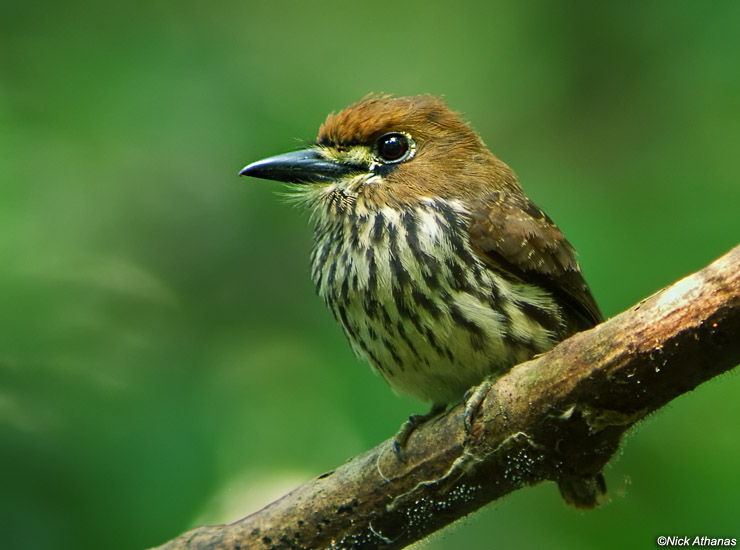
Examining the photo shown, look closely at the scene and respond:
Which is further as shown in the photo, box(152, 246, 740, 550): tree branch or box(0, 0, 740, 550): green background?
box(0, 0, 740, 550): green background

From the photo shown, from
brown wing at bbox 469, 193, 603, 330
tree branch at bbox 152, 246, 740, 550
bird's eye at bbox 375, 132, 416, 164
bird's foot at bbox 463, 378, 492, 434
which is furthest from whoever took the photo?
bird's eye at bbox 375, 132, 416, 164

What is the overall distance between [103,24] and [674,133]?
6.18ft

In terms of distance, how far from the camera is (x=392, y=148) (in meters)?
3.14

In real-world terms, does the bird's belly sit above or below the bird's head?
below

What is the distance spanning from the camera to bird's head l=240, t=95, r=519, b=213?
119 inches

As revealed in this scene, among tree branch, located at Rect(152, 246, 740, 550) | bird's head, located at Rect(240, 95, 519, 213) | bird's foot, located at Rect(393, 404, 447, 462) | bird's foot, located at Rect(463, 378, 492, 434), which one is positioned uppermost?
bird's head, located at Rect(240, 95, 519, 213)

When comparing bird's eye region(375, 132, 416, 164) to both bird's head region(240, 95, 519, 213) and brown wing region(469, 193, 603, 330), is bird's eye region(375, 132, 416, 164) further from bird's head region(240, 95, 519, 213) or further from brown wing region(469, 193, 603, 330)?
brown wing region(469, 193, 603, 330)

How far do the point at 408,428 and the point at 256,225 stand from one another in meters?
1.11

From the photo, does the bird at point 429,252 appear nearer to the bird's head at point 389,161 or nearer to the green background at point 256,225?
the bird's head at point 389,161

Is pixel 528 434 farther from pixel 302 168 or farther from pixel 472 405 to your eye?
pixel 302 168

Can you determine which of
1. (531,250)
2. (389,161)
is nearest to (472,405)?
(531,250)

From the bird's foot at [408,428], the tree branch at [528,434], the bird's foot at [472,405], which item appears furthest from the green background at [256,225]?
the bird's foot at [472,405]

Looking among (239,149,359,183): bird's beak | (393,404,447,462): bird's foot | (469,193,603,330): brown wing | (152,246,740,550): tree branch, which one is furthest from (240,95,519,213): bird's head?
(152,246,740,550): tree branch

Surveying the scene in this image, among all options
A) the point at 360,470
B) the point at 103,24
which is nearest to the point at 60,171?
the point at 103,24
